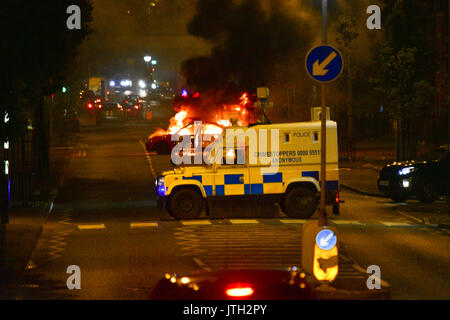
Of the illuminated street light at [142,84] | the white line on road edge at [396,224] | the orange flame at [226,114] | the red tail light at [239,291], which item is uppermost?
the illuminated street light at [142,84]

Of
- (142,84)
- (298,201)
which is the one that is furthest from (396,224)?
(142,84)

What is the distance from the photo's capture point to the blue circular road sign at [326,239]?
10375 millimetres

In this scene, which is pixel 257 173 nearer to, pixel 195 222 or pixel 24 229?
pixel 195 222

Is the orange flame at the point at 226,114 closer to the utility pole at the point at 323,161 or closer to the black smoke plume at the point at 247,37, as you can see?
the black smoke plume at the point at 247,37

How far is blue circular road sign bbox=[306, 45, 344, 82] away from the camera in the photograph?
11.6 meters

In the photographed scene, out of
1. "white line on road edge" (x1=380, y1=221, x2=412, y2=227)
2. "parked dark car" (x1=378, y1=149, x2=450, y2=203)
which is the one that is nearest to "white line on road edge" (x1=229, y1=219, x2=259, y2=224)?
"white line on road edge" (x1=380, y1=221, x2=412, y2=227)

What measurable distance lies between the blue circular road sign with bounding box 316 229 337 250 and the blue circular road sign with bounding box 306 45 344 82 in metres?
2.37

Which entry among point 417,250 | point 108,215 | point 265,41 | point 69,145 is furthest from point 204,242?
point 69,145

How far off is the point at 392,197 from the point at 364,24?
25068mm

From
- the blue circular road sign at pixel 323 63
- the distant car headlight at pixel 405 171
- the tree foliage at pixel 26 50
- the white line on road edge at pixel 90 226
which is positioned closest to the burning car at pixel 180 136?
the distant car headlight at pixel 405 171

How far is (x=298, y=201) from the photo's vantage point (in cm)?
1844

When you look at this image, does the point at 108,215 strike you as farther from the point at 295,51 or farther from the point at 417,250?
the point at 295,51

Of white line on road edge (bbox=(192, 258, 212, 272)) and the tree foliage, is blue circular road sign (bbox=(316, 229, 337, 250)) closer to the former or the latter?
white line on road edge (bbox=(192, 258, 212, 272))
